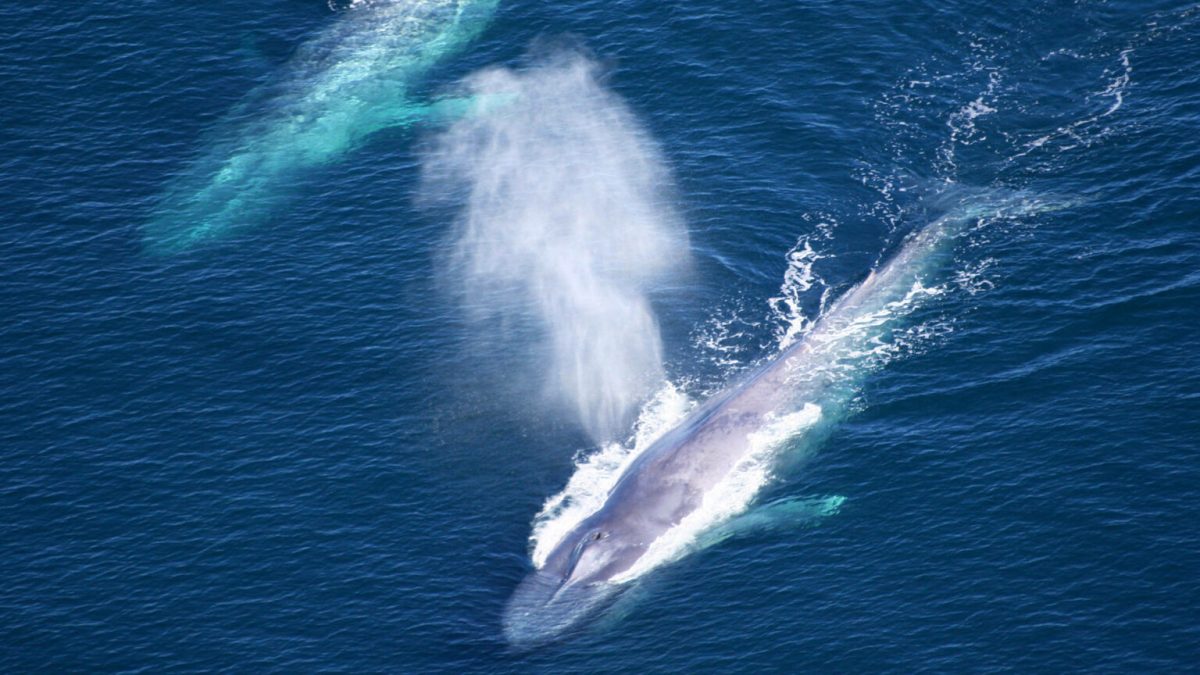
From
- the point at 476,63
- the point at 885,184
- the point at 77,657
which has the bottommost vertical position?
the point at 77,657

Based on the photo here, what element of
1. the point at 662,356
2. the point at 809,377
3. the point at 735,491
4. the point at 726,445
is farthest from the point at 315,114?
the point at 735,491

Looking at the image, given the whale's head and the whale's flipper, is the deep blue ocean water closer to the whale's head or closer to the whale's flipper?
the whale's flipper

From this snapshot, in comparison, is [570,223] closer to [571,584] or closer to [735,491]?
[735,491]

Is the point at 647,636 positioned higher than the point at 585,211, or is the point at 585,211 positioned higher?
the point at 585,211

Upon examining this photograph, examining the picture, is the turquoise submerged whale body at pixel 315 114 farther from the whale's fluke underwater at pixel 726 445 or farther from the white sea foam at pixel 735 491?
the white sea foam at pixel 735 491

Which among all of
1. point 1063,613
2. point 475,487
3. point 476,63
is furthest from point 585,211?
point 1063,613

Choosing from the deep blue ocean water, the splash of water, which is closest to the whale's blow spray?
the deep blue ocean water

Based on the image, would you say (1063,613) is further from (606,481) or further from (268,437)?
(268,437)
